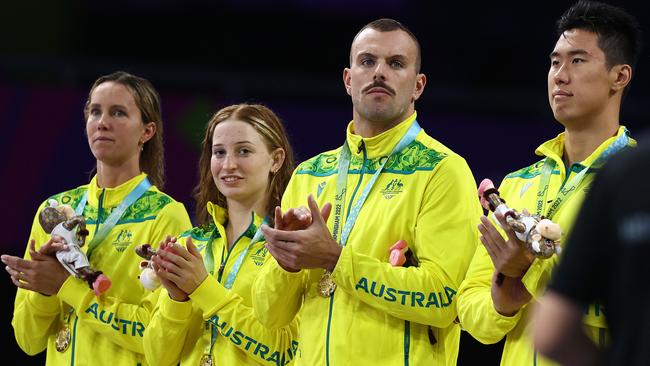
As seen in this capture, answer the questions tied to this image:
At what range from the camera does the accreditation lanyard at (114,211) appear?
4711 mm

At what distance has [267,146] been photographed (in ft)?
14.8

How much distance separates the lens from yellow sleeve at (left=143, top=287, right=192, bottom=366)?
4.25m

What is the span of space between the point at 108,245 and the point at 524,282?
2.10 meters

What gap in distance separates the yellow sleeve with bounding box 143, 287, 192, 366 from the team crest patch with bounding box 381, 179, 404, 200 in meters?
0.95

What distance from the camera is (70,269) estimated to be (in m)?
4.53

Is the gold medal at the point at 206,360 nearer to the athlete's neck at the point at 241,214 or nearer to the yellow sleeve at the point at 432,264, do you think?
the athlete's neck at the point at 241,214

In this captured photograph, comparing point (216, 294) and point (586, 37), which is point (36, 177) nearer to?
point (216, 294)

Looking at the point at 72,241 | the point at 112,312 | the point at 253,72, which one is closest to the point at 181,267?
the point at 112,312

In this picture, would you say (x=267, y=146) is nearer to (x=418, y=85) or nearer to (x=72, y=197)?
(x=418, y=85)

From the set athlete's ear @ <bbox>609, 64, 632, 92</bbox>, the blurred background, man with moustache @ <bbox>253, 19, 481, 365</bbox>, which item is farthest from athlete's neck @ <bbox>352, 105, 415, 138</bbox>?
the blurred background

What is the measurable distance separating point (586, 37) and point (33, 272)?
246cm

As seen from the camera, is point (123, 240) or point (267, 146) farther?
point (123, 240)

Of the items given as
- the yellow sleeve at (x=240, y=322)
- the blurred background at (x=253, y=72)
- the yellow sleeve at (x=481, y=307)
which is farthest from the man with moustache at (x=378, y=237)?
the blurred background at (x=253, y=72)

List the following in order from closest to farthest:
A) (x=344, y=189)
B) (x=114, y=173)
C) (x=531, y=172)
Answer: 1. (x=531, y=172)
2. (x=344, y=189)
3. (x=114, y=173)
